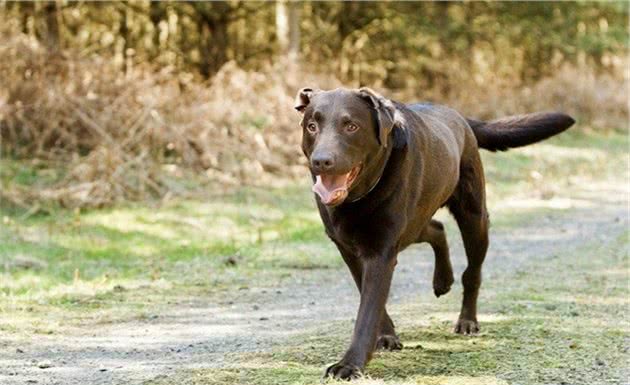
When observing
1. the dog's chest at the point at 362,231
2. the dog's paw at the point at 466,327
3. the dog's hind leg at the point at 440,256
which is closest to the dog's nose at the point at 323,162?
the dog's chest at the point at 362,231

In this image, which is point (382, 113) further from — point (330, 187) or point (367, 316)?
point (367, 316)

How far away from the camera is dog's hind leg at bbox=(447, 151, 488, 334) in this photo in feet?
24.3

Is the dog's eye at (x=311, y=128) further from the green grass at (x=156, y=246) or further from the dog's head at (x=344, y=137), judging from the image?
the green grass at (x=156, y=246)

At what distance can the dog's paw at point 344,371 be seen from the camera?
571 centimetres

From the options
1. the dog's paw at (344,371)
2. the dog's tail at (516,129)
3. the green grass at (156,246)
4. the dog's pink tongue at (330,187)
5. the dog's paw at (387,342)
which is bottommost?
the green grass at (156,246)

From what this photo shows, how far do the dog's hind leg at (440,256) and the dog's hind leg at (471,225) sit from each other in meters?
0.13

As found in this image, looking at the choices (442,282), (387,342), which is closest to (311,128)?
(387,342)

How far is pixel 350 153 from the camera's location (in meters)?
5.70

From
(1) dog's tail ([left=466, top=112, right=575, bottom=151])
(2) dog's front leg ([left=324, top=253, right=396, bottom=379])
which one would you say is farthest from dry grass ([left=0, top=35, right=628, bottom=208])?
(2) dog's front leg ([left=324, top=253, right=396, bottom=379])

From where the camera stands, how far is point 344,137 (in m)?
5.73

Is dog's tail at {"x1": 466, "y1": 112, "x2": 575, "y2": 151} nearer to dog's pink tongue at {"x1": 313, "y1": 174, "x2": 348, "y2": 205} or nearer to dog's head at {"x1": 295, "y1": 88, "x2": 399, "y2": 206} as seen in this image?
dog's head at {"x1": 295, "y1": 88, "x2": 399, "y2": 206}

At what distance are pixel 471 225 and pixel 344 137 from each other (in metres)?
1.99

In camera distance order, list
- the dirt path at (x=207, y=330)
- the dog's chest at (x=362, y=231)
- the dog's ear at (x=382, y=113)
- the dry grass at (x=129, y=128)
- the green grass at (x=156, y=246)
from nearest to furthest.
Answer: the dog's ear at (x=382, y=113) < the dog's chest at (x=362, y=231) < the dirt path at (x=207, y=330) < the green grass at (x=156, y=246) < the dry grass at (x=129, y=128)

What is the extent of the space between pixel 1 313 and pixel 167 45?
68.4 feet
